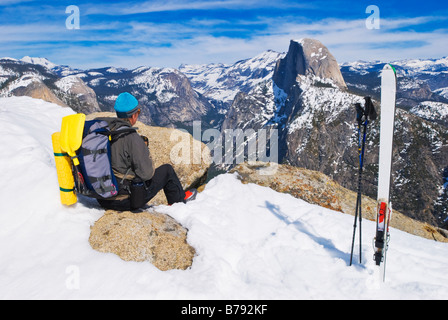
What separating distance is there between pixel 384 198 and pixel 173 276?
18.2ft

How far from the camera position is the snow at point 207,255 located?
5.57 meters

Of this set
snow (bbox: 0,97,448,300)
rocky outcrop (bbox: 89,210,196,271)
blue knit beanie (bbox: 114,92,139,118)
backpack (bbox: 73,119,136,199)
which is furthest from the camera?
blue knit beanie (bbox: 114,92,139,118)

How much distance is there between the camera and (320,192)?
13836 millimetres

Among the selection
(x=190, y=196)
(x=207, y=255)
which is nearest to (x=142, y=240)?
(x=207, y=255)

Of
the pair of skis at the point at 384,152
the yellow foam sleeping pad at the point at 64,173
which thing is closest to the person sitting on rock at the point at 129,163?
the yellow foam sleeping pad at the point at 64,173

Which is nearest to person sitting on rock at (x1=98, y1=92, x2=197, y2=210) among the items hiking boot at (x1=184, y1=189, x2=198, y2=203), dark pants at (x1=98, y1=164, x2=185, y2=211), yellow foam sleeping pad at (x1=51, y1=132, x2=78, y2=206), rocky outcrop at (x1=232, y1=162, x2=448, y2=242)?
dark pants at (x1=98, y1=164, x2=185, y2=211)

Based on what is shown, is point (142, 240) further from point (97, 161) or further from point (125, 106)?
point (125, 106)

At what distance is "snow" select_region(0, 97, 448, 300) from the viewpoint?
557cm

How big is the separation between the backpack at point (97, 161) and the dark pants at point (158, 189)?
31.0 inches

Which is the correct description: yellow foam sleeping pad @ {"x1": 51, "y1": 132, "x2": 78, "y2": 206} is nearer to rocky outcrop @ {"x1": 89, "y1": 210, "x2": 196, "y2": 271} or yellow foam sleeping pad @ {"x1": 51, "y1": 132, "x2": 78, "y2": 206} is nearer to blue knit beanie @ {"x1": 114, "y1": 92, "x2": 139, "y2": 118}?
rocky outcrop @ {"x1": 89, "y1": 210, "x2": 196, "y2": 271}

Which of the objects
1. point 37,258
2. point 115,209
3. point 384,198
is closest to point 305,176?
point 384,198

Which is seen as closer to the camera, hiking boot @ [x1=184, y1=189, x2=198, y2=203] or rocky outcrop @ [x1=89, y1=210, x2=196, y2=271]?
rocky outcrop @ [x1=89, y1=210, x2=196, y2=271]

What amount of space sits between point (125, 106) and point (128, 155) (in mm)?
1456

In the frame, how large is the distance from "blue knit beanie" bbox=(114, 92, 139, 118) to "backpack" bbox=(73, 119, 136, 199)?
0.57m
